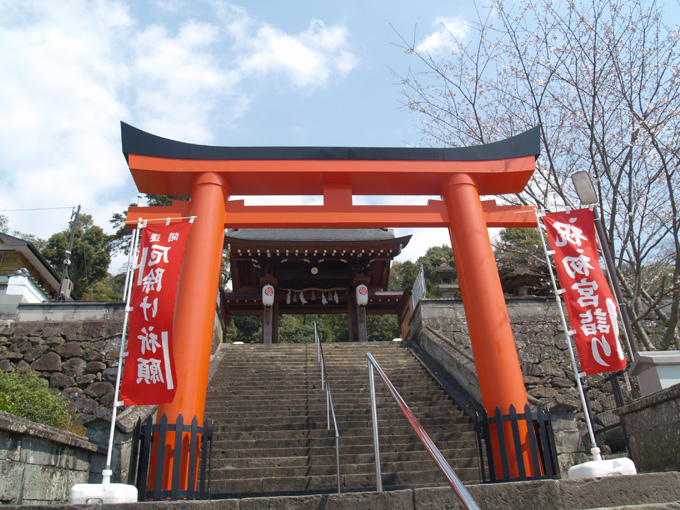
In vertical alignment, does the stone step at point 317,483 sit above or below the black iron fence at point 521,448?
below

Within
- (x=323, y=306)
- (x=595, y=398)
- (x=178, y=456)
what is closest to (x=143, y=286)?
(x=178, y=456)

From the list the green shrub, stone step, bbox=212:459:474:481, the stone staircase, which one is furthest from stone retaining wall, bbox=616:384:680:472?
the green shrub

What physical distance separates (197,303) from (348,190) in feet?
8.26

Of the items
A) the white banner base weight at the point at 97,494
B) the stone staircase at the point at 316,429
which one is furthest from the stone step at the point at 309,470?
the white banner base weight at the point at 97,494

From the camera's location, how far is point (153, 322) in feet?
14.3

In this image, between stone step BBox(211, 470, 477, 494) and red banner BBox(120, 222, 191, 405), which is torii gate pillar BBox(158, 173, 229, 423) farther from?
stone step BBox(211, 470, 477, 494)

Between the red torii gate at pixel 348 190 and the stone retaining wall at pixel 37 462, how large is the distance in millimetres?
1683

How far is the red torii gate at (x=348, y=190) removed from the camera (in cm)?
532

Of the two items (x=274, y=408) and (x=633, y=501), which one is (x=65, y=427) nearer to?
(x=274, y=408)

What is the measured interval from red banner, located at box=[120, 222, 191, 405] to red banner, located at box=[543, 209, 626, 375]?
12.5 ft

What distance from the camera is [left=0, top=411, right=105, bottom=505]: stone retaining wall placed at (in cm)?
367

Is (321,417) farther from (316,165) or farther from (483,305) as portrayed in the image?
(316,165)

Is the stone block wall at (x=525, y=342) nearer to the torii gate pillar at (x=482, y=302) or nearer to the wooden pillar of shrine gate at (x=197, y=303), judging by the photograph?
the torii gate pillar at (x=482, y=302)

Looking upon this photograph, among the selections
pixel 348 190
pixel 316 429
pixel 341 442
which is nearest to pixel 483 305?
pixel 348 190
